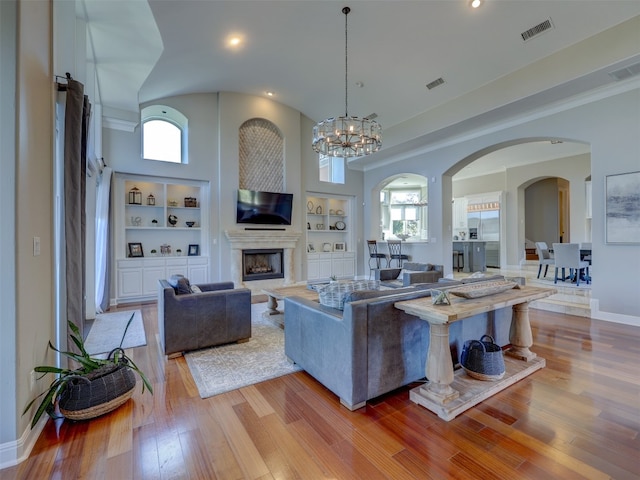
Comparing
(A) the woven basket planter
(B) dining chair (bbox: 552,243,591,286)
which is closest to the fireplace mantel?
(A) the woven basket planter

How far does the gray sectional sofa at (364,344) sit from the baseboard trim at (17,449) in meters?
1.83

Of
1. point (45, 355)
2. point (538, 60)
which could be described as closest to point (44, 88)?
point (45, 355)

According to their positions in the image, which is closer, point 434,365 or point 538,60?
point 434,365

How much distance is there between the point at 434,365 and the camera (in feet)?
7.17

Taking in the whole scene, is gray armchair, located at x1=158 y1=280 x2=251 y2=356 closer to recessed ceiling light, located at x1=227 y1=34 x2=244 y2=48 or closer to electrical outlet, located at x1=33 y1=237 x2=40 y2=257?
electrical outlet, located at x1=33 y1=237 x2=40 y2=257

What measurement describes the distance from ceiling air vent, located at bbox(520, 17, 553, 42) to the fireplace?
19.1 feet

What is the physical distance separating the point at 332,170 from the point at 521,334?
6.75 meters

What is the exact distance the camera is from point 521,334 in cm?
297

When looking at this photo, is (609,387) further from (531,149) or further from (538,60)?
(531,149)

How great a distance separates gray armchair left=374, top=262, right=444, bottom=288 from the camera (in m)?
4.90

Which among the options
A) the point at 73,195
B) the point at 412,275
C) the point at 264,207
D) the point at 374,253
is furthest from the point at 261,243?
the point at 73,195

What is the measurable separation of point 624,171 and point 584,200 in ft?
17.4

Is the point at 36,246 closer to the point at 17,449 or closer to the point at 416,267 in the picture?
the point at 17,449

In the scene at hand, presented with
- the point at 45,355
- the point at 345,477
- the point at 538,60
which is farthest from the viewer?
the point at 538,60
